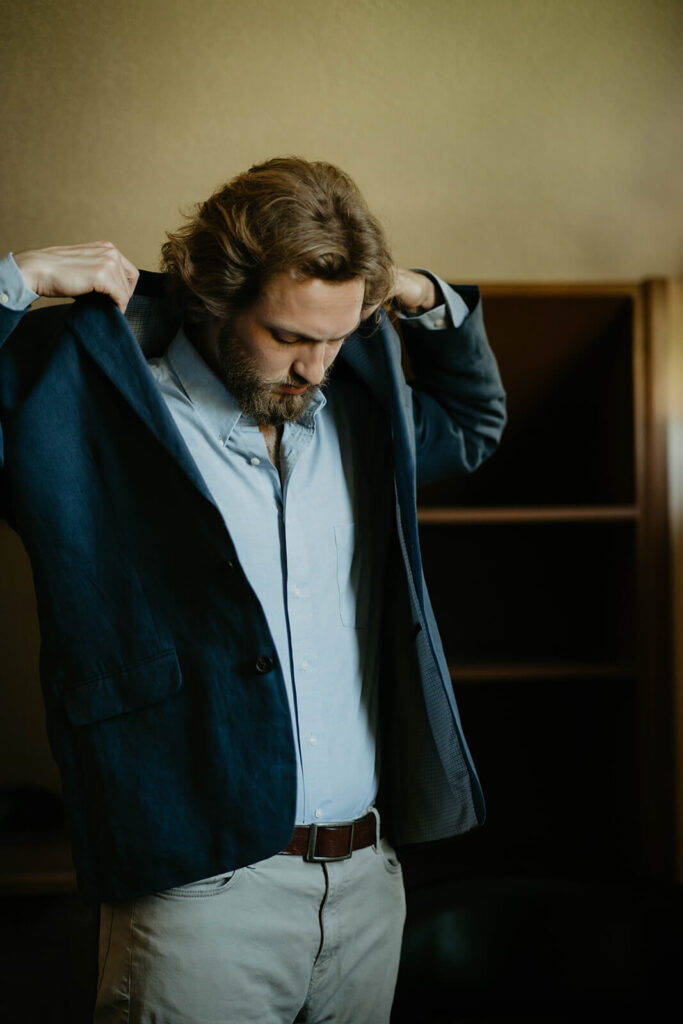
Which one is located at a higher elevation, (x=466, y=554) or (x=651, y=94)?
(x=651, y=94)

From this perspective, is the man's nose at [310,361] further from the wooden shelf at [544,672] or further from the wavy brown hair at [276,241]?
the wooden shelf at [544,672]

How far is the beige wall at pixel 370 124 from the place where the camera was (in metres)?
2.08

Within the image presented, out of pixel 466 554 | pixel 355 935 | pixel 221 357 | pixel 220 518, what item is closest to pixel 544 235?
pixel 466 554

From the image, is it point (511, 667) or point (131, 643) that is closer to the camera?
point (131, 643)

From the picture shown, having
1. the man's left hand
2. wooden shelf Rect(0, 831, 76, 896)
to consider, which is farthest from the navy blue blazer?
wooden shelf Rect(0, 831, 76, 896)

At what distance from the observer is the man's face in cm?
118

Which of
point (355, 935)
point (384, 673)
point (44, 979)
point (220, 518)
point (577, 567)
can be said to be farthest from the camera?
point (577, 567)

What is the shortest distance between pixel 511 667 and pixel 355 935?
0.82 metres

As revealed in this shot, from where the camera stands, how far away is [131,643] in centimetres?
110

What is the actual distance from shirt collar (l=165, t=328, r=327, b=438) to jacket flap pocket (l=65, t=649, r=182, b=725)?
0.34 metres

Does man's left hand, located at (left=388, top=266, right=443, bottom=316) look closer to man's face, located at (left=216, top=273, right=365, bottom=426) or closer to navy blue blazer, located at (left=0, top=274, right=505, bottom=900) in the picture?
man's face, located at (left=216, top=273, right=365, bottom=426)

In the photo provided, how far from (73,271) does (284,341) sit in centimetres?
30

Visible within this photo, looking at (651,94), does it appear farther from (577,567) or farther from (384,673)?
(384,673)

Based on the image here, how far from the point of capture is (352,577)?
1.30 meters
